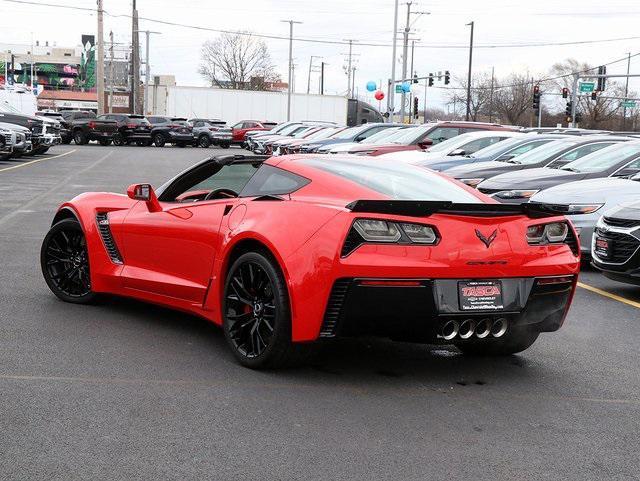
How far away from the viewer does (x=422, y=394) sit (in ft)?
17.7

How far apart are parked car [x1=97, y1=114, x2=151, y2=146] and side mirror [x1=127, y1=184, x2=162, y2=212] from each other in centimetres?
4730

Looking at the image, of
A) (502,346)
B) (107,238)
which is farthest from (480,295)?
(107,238)

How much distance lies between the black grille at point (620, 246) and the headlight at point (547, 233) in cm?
314

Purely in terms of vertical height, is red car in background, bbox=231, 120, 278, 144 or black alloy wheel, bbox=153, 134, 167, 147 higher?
red car in background, bbox=231, 120, 278, 144

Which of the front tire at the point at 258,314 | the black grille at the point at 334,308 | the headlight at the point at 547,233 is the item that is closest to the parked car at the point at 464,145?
the headlight at the point at 547,233

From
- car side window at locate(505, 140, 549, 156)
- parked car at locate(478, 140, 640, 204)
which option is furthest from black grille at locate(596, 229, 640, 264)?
car side window at locate(505, 140, 549, 156)

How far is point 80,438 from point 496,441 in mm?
1986

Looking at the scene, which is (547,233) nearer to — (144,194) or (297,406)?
(297,406)

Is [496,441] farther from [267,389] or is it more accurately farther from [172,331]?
[172,331]

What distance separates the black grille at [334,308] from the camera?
205 inches

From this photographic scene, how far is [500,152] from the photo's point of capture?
1809cm

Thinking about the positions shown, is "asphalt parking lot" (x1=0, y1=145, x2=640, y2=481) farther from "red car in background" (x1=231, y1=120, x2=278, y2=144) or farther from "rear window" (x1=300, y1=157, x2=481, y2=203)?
"red car in background" (x1=231, y1=120, x2=278, y2=144)

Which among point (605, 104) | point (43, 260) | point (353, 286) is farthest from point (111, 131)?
point (605, 104)

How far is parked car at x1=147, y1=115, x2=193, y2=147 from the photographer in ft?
178
